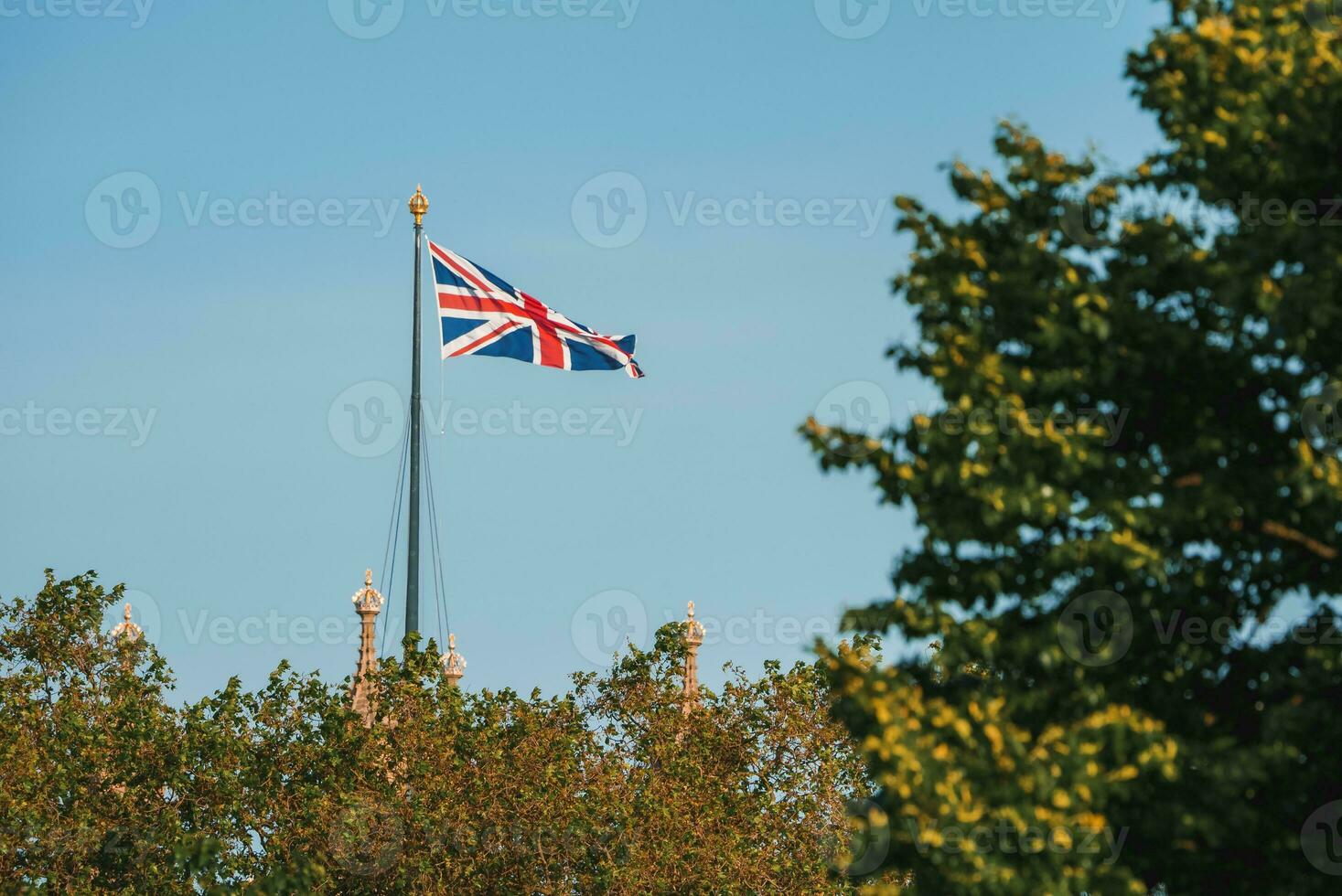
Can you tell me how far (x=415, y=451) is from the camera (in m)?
36.2

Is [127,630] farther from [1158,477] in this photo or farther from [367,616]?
[1158,477]

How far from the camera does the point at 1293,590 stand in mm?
15641

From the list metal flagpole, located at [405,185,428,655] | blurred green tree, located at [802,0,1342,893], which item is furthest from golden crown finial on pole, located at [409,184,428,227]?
blurred green tree, located at [802,0,1342,893]

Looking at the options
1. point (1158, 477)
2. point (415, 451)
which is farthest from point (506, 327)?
point (1158, 477)

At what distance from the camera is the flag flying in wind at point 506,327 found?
35.8 metres

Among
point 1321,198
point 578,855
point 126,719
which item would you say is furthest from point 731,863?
point 1321,198

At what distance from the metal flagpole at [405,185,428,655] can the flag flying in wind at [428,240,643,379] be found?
4.92ft

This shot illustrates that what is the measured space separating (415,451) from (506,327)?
3.03 metres

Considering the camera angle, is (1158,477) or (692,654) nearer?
(1158,477)

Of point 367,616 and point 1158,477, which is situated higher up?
point 367,616

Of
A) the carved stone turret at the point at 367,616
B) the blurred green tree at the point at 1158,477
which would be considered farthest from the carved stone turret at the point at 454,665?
the blurred green tree at the point at 1158,477

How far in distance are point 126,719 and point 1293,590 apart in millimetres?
24789

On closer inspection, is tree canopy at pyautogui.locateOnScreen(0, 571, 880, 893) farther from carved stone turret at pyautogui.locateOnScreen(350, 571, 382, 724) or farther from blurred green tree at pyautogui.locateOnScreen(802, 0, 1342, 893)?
blurred green tree at pyautogui.locateOnScreen(802, 0, 1342, 893)

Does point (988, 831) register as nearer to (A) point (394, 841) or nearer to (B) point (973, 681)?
(B) point (973, 681)
